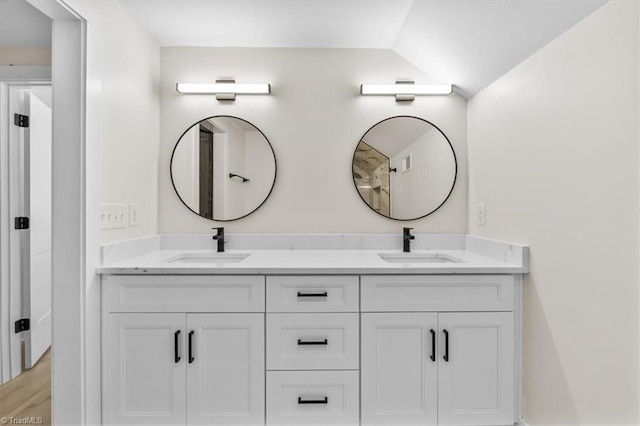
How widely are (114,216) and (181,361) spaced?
75 centimetres

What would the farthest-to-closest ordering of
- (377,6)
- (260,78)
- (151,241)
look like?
(260,78)
(151,241)
(377,6)

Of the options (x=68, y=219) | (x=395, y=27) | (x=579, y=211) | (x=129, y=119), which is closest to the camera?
(x=579, y=211)

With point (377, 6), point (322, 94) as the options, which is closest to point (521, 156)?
point (377, 6)

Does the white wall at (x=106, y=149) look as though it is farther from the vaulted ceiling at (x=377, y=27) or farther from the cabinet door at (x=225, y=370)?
the cabinet door at (x=225, y=370)

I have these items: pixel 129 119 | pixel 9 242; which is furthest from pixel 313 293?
pixel 9 242

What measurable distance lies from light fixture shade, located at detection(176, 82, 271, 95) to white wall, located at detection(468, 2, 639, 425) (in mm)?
1314

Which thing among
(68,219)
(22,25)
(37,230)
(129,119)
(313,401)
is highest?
(22,25)

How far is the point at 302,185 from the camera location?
2182 mm

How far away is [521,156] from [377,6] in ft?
3.30

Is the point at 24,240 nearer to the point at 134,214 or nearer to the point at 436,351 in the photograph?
the point at 134,214

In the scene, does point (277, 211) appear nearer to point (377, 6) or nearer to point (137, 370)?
point (137, 370)

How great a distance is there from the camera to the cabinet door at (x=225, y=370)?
154 centimetres

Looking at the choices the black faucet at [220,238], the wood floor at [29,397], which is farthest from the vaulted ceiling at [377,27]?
the wood floor at [29,397]

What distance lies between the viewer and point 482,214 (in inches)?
78.7
